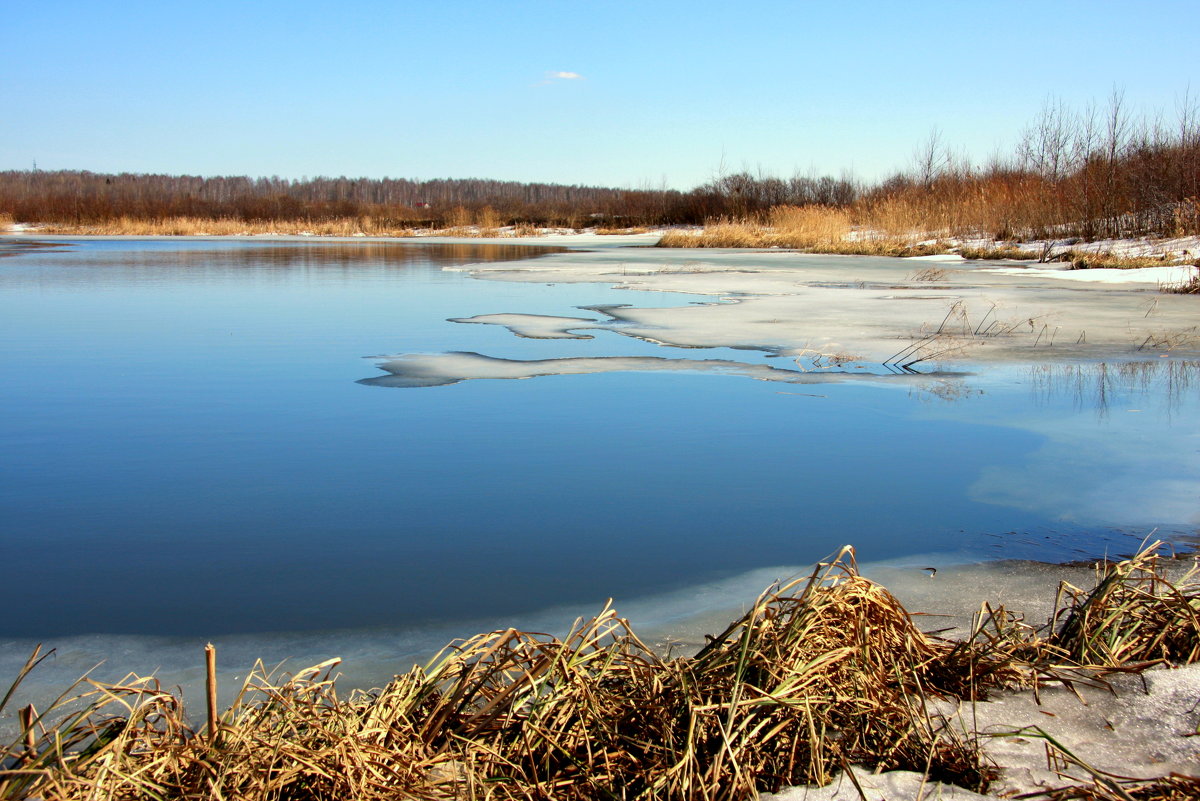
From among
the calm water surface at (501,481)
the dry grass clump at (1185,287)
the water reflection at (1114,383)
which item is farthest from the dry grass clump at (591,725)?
the dry grass clump at (1185,287)

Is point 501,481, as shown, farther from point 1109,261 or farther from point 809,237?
point 809,237

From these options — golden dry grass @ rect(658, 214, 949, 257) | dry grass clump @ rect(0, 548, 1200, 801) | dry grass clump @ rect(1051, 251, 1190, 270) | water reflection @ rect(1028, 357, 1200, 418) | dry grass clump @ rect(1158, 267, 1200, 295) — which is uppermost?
golden dry grass @ rect(658, 214, 949, 257)

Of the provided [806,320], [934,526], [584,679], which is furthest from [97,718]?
[806,320]

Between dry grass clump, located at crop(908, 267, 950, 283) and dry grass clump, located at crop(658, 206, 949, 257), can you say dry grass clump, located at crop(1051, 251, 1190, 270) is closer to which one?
dry grass clump, located at crop(908, 267, 950, 283)

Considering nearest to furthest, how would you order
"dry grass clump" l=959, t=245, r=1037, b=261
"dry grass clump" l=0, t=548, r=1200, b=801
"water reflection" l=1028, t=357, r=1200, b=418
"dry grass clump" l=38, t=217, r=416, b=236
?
1. "dry grass clump" l=0, t=548, r=1200, b=801
2. "water reflection" l=1028, t=357, r=1200, b=418
3. "dry grass clump" l=959, t=245, r=1037, b=261
4. "dry grass clump" l=38, t=217, r=416, b=236

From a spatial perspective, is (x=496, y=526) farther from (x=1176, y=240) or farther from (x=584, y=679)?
(x=1176, y=240)

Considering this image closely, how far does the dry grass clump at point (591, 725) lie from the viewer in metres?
1.42

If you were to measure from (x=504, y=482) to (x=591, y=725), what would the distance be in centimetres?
187

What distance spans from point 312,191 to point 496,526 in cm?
8362

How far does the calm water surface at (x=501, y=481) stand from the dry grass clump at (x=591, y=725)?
648mm

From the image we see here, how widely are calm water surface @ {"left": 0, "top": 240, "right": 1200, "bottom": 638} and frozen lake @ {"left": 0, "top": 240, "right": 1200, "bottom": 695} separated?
0.01m

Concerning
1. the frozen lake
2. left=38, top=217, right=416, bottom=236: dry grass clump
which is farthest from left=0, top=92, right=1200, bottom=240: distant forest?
the frozen lake

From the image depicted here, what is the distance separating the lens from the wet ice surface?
2.38m

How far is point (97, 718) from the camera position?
177 cm
